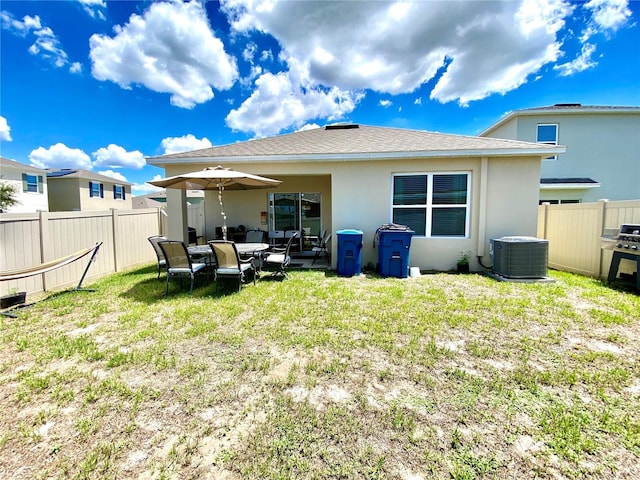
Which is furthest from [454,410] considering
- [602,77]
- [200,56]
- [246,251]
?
[602,77]

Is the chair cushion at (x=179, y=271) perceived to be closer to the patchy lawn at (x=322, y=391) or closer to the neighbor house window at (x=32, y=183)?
the patchy lawn at (x=322, y=391)

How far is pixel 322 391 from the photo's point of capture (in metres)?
2.59

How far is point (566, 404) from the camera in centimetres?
239

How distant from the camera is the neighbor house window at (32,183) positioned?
2038 centimetres

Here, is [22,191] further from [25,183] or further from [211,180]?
[211,180]

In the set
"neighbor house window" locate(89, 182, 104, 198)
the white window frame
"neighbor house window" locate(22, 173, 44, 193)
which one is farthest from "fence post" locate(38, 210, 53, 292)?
the white window frame

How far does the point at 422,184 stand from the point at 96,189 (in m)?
31.0

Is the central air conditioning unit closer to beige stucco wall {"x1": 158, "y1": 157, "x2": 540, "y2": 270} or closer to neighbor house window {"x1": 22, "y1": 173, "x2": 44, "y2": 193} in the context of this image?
beige stucco wall {"x1": 158, "y1": 157, "x2": 540, "y2": 270}

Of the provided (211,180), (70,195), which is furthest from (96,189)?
(211,180)

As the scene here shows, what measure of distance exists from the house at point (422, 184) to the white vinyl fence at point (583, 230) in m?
1.06

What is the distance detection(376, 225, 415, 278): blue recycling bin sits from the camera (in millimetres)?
6910

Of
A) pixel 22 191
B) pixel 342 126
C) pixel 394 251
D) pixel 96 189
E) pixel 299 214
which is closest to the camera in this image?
pixel 394 251

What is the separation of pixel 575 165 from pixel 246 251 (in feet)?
57.8

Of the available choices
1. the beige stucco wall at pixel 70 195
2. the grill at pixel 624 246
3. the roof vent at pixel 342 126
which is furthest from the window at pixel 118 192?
the grill at pixel 624 246
